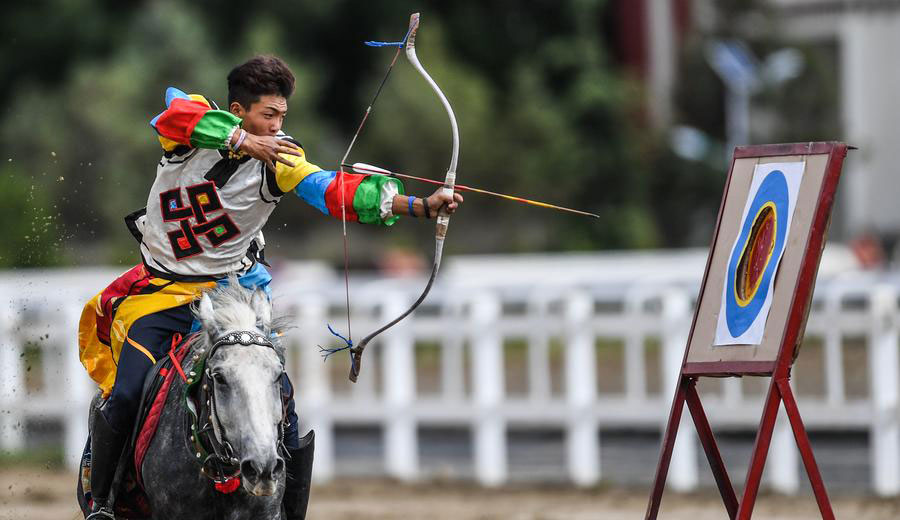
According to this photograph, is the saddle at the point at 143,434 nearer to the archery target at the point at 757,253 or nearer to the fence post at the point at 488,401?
the archery target at the point at 757,253

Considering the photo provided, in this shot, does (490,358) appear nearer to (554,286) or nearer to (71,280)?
(554,286)

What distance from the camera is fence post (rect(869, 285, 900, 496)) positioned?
1241 cm

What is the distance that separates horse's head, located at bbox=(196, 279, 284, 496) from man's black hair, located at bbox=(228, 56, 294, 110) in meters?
0.89

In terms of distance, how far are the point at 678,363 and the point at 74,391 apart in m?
6.32

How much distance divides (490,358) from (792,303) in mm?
7740

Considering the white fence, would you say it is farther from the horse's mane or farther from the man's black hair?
the horse's mane

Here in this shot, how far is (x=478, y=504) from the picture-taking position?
12.8 m

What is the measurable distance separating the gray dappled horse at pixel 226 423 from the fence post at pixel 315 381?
331 inches

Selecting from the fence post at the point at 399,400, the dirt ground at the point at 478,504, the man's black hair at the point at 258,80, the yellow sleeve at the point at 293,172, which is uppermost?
the man's black hair at the point at 258,80

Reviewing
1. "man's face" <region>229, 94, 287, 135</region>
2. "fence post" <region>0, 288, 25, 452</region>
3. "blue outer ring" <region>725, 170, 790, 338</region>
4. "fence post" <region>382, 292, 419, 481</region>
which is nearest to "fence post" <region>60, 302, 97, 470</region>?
"fence post" <region>0, 288, 25, 452</region>

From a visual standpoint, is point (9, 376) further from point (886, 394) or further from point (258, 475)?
point (258, 475)

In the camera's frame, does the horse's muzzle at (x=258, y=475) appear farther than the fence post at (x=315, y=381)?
No

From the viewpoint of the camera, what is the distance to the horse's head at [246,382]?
5691mm

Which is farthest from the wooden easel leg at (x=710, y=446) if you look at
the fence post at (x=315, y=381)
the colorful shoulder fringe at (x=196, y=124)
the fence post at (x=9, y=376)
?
the fence post at (x=9, y=376)
